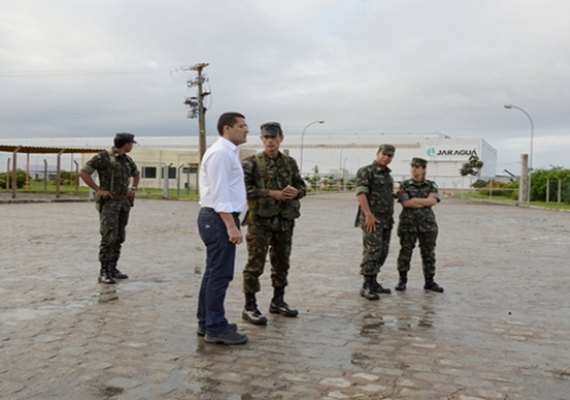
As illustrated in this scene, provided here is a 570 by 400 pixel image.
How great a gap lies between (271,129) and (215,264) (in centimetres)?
137

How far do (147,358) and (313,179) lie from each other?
5545 centimetres

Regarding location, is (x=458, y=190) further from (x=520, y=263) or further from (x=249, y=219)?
(x=249, y=219)

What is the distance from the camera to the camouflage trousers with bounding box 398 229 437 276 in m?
6.93

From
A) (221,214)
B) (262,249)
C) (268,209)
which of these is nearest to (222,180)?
(221,214)

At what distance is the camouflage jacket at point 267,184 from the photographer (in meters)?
5.19

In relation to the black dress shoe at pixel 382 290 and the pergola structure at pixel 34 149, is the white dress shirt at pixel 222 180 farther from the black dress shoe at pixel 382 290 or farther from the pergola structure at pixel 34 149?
the pergola structure at pixel 34 149

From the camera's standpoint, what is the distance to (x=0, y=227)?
1402 cm

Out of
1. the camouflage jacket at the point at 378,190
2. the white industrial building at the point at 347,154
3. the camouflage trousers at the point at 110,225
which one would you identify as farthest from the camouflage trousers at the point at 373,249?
the white industrial building at the point at 347,154

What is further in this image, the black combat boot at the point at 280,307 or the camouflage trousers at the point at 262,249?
the black combat boot at the point at 280,307

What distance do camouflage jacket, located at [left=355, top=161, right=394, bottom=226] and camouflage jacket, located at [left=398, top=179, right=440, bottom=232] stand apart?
0.49 m

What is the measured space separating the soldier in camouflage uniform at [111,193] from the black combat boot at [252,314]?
8.18 feet

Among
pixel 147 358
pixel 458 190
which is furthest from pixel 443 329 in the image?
pixel 458 190

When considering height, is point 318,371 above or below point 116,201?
below

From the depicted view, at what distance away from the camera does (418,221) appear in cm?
693
